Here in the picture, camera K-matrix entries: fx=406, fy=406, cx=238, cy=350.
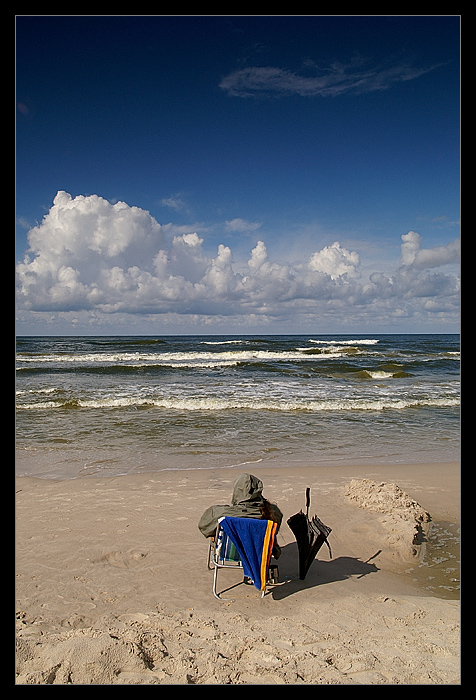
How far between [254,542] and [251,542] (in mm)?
29

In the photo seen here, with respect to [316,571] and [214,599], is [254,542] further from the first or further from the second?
[316,571]

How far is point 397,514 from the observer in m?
5.81

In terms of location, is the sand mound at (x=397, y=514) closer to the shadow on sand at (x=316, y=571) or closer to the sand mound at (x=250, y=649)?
the shadow on sand at (x=316, y=571)

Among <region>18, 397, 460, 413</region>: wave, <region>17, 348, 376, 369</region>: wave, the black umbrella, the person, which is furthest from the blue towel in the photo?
<region>17, 348, 376, 369</region>: wave

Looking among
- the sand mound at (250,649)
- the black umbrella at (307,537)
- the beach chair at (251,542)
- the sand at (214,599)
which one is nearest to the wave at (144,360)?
the sand at (214,599)

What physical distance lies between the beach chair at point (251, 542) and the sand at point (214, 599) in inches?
9.8

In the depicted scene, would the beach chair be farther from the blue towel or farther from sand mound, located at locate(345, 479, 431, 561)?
sand mound, located at locate(345, 479, 431, 561)

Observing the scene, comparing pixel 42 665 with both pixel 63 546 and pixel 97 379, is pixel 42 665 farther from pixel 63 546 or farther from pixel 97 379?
pixel 97 379

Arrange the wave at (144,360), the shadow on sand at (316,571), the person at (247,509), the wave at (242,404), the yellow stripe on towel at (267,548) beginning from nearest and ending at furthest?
the yellow stripe on towel at (267,548)
the person at (247,509)
the shadow on sand at (316,571)
the wave at (242,404)
the wave at (144,360)

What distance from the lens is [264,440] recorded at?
34.7ft

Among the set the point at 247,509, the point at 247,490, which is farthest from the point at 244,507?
the point at 247,490

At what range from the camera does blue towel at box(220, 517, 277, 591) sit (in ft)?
12.7

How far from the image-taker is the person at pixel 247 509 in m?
4.10
